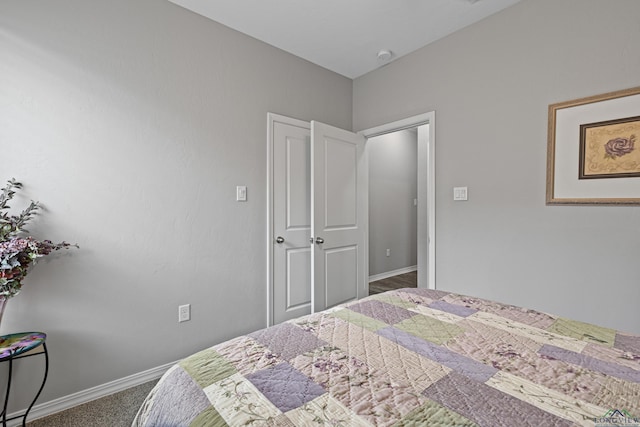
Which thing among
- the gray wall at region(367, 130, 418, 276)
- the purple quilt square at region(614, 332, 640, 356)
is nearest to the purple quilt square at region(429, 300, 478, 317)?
the purple quilt square at region(614, 332, 640, 356)

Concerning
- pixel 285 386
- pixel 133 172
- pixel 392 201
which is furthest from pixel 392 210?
pixel 285 386

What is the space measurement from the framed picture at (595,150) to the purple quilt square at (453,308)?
118 cm

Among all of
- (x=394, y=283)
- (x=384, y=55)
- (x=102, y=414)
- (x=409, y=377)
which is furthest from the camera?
(x=394, y=283)

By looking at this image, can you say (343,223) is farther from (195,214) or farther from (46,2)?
(46,2)

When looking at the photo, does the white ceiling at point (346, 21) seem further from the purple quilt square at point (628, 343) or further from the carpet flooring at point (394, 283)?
the carpet flooring at point (394, 283)

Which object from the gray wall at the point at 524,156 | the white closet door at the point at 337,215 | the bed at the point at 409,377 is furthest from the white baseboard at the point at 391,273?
the bed at the point at 409,377

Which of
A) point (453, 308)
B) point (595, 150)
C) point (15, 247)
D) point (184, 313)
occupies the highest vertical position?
point (595, 150)

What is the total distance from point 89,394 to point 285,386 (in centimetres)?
180

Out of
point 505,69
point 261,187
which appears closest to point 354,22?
point 505,69

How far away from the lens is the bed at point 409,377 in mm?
664

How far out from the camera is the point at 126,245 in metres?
1.90

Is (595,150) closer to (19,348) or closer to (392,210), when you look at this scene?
(392,210)

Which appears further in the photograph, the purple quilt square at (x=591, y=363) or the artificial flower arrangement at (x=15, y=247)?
the artificial flower arrangement at (x=15, y=247)

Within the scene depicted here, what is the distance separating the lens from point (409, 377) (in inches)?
32.0
